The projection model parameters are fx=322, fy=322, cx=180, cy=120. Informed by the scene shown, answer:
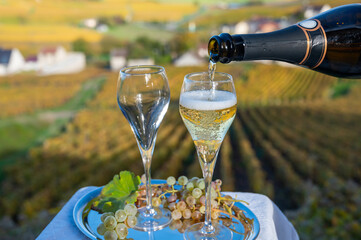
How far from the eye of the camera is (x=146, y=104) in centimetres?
115

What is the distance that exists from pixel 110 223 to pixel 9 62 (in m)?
50.6

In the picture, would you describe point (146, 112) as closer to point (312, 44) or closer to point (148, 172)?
point (148, 172)

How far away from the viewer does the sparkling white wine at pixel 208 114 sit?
1.04 m

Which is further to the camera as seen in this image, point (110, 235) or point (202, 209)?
point (202, 209)

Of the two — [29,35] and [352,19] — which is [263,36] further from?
[29,35]

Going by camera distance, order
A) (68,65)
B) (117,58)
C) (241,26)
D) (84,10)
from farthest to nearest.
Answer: (84,10) → (241,26) → (117,58) → (68,65)

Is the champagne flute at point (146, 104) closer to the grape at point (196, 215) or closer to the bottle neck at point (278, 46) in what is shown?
the grape at point (196, 215)

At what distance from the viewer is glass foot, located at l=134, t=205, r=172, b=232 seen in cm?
119

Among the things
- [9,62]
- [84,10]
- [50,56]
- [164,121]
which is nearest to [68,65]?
[50,56]

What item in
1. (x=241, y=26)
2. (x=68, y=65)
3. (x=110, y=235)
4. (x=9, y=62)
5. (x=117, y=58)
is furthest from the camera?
(x=241, y=26)

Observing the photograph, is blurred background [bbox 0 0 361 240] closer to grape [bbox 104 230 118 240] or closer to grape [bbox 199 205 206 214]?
grape [bbox 199 205 206 214]

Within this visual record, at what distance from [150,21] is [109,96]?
123 feet

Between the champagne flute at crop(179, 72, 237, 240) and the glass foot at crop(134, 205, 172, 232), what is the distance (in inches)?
4.5

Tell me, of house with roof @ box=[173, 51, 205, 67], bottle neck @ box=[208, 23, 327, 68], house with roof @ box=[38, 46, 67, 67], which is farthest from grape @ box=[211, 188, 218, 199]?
house with roof @ box=[38, 46, 67, 67]
